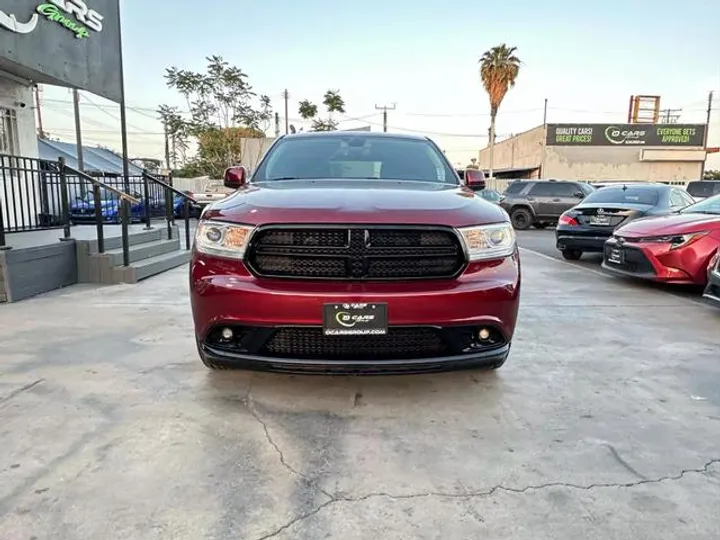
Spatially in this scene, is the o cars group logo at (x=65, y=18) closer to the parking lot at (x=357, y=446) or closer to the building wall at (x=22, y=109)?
the building wall at (x=22, y=109)

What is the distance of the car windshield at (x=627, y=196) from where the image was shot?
883cm

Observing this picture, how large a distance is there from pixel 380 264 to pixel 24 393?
2.22 metres

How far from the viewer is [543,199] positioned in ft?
53.9

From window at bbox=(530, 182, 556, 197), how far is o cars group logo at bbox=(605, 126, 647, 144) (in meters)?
20.8

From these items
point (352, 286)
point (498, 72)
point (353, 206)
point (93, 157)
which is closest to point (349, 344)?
point (352, 286)

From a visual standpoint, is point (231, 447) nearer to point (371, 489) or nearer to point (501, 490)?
point (371, 489)

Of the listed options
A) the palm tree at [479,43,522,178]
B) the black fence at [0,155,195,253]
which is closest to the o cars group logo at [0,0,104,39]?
the black fence at [0,155,195,253]

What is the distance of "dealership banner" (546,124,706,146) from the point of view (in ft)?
111

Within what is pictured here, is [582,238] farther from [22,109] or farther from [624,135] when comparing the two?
[624,135]

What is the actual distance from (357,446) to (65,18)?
8.83 metres

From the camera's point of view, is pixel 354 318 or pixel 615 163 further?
pixel 615 163

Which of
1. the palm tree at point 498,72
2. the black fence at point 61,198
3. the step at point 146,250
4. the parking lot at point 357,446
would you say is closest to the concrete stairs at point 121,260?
the step at point 146,250

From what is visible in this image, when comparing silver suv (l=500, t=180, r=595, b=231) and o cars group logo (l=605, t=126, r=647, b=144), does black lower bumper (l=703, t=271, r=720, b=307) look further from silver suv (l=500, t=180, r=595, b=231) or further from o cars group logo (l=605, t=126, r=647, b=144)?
o cars group logo (l=605, t=126, r=647, b=144)

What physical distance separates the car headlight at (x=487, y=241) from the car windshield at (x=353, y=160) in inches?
45.1
